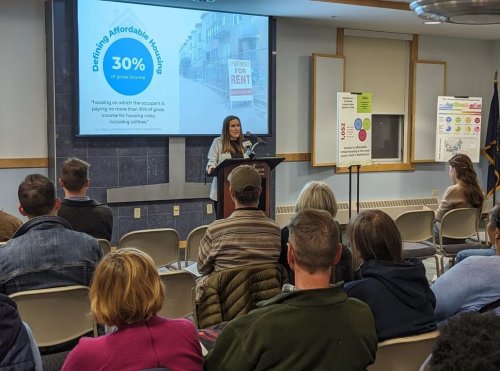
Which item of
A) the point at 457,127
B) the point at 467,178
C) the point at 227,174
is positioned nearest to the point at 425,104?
the point at 457,127

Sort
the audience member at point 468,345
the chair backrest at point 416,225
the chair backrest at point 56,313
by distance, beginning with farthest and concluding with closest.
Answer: the chair backrest at point 416,225, the chair backrest at point 56,313, the audience member at point 468,345

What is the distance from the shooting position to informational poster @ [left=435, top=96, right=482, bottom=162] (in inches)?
331

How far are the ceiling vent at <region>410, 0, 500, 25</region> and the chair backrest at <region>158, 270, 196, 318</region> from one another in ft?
6.79

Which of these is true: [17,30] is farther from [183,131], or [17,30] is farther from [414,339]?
[414,339]

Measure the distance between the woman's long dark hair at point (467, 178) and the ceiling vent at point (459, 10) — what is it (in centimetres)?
155

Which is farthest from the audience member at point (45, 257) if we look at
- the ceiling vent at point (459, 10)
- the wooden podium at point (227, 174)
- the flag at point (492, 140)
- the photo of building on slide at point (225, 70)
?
the flag at point (492, 140)

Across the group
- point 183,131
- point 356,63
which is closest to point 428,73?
point 356,63

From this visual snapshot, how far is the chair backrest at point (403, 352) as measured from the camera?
1879mm

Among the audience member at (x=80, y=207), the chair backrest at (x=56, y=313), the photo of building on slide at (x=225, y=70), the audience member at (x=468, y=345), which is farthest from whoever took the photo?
the photo of building on slide at (x=225, y=70)

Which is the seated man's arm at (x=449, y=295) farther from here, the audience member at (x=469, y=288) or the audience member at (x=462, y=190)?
the audience member at (x=462, y=190)

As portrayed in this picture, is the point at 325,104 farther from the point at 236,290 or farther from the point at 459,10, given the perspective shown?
the point at 236,290

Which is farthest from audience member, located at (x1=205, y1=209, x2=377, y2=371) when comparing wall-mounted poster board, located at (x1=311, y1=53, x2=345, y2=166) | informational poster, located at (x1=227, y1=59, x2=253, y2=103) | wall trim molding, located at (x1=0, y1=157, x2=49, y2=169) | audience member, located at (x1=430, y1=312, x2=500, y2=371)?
wall-mounted poster board, located at (x1=311, y1=53, x2=345, y2=166)

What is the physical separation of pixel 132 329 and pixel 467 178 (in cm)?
411

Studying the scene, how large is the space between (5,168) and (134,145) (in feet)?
4.29
